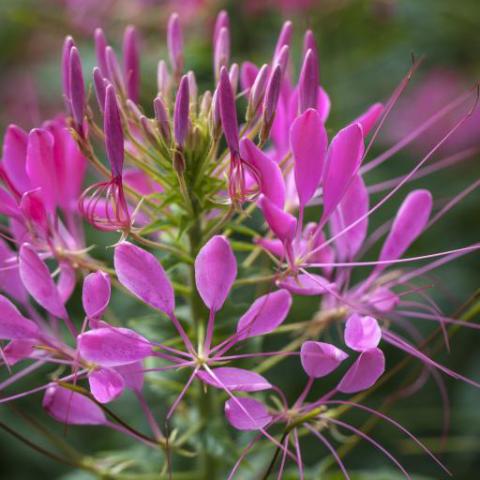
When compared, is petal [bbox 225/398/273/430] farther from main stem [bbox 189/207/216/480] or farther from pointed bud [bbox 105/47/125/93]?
pointed bud [bbox 105/47/125/93]

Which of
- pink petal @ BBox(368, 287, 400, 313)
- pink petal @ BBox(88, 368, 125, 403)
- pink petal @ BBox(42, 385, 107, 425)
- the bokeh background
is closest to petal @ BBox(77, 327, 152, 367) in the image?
pink petal @ BBox(88, 368, 125, 403)

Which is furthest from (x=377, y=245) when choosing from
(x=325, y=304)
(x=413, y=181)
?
(x=325, y=304)

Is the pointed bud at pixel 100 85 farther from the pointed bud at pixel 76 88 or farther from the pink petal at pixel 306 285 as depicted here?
the pink petal at pixel 306 285

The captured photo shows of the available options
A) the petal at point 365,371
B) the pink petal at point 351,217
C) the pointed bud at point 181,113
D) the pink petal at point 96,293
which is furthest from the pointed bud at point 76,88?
the petal at point 365,371

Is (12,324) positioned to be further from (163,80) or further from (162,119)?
(163,80)

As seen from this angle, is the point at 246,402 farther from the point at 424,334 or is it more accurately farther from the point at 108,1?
the point at 108,1

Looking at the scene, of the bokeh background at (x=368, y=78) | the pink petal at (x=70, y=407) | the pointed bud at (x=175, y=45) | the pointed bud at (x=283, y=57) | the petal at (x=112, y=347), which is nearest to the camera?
the petal at (x=112, y=347)
